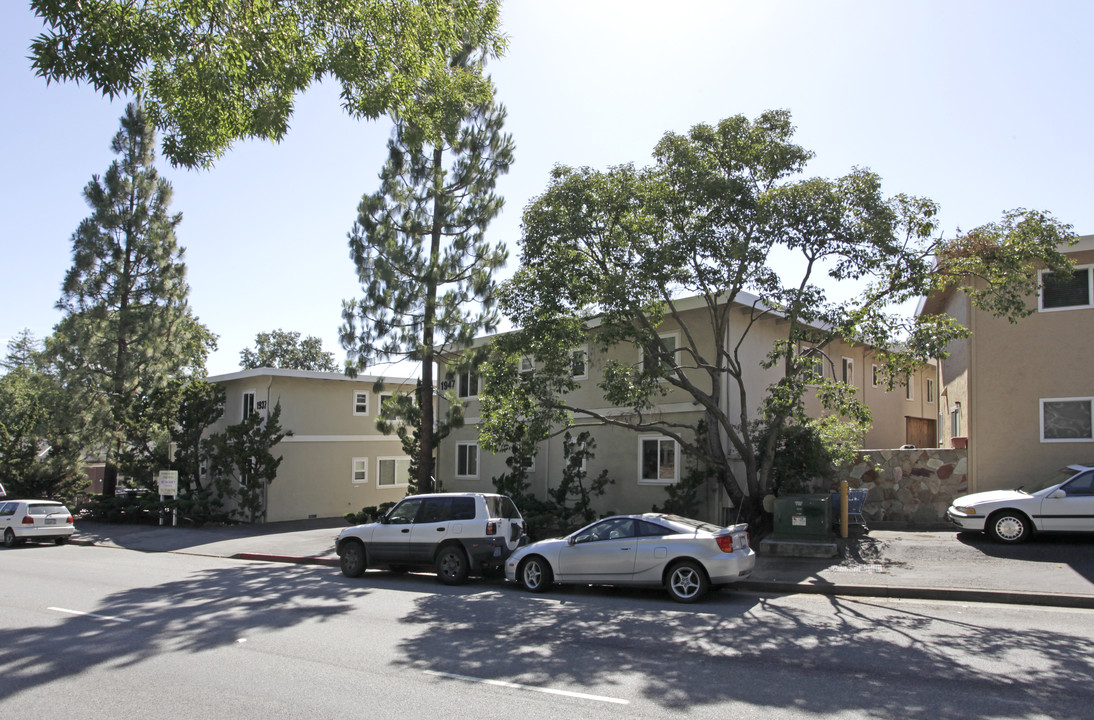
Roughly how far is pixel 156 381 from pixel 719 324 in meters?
22.4

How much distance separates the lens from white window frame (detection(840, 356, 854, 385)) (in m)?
23.5

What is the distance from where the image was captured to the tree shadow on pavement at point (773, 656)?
6309mm

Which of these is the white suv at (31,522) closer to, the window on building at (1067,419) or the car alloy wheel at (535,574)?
the car alloy wheel at (535,574)

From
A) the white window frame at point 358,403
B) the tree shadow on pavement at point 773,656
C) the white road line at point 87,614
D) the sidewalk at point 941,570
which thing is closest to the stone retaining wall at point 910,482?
the sidewalk at point 941,570

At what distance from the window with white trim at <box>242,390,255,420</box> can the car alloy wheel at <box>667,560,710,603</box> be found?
20592 millimetres

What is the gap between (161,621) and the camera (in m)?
10.1

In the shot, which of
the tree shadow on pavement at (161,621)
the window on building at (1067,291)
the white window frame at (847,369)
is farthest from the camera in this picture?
the white window frame at (847,369)

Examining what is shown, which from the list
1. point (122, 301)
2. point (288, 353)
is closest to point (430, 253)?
point (122, 301)

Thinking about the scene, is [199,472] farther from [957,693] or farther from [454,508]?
[957,693]

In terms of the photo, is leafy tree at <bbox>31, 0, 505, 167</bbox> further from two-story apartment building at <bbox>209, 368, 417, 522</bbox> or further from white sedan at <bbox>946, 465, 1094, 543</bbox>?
two-story apartment building at <bbox>209, 368, 417, 522</bbox>

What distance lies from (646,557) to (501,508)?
3.82 meters

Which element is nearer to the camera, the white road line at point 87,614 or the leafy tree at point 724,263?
the white road line at point 87,614

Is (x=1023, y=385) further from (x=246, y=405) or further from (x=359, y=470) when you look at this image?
(x=246, y=405)

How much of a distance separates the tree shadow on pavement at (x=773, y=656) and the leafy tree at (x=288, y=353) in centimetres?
6696
